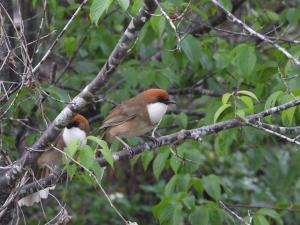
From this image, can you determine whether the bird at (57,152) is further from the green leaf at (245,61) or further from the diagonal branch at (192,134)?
the green leaf at (245,61)

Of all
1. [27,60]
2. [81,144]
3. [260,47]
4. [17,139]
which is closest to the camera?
[81,144]

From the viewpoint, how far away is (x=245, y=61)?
4.76 m

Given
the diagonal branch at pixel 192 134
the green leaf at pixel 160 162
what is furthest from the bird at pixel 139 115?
the diagonal branch at pixel 192 134

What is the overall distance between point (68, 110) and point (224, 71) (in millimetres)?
2169

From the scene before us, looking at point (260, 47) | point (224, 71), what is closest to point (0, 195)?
point (224, 71)

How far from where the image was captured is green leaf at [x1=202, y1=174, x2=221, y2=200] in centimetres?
453

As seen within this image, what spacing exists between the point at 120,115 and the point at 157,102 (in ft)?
1.05

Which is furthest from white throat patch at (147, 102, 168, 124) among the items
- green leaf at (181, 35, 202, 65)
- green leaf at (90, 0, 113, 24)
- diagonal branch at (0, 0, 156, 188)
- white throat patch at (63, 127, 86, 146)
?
green leaf at (90, 0, 113, 24)

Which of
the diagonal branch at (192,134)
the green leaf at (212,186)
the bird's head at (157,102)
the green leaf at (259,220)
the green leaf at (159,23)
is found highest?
the green leaf at (159,23)

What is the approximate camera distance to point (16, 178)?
3.82 m

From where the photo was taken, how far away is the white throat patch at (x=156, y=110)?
16.9ft

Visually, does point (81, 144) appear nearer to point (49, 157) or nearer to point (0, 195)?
point (0, 195)

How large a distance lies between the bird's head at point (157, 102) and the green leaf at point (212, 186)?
2.54 feet

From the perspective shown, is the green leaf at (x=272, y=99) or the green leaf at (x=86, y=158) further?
the green leaf at (x=272, y=99)
